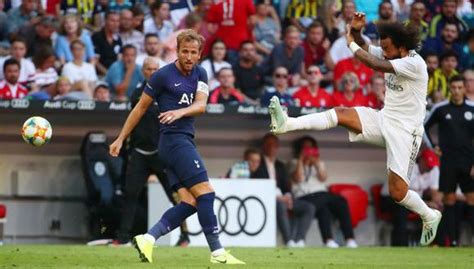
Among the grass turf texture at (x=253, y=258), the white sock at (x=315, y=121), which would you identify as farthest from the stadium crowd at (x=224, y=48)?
the white sock at (x=315, y=121)

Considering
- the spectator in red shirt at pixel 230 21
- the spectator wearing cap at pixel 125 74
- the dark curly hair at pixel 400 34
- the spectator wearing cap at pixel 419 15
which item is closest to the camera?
the dark curly hair at pixel 400 34

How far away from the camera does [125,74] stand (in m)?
19.5

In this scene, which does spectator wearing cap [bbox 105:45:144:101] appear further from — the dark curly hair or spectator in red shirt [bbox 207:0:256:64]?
the dark curly hair

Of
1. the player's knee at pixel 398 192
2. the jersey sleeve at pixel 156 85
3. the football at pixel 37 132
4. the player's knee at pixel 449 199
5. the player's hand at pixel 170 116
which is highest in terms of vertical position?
the jersey sleeve at pixel 156 85

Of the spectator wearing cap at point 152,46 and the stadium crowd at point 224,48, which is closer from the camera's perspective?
the stadium crowd at point 224,48

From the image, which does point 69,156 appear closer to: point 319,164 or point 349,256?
point 319,164

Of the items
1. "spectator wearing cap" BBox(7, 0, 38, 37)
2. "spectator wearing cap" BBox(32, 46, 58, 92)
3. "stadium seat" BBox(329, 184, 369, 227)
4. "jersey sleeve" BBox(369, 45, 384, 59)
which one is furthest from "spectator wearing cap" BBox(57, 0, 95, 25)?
"jersey sleeve" BBox(369, 45, 384, 59)

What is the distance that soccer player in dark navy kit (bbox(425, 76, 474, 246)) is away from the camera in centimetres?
1905

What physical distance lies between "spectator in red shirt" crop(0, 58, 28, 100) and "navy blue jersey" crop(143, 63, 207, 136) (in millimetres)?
6749

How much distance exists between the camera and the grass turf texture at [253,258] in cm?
1241

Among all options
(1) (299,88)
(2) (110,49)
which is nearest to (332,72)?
(1) (299,88)

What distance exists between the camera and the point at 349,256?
49.6 feet

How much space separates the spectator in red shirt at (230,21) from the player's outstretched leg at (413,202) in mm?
7879

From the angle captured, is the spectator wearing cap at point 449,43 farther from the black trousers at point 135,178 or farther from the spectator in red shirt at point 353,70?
the black trousers at point 135,178
